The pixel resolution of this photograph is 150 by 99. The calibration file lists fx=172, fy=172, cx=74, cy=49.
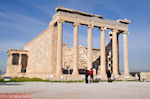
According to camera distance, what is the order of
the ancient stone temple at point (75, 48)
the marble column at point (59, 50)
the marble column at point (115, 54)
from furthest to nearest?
1. the marble column at point (115, 54)
2. the ancient stone temple at point (75, 48)
3. the marble column at point (59, 50)

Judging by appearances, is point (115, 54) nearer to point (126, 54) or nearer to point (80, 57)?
point (126, 54)

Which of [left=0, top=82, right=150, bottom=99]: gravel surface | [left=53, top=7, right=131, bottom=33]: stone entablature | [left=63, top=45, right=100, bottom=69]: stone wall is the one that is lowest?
[left=0, top=82, right=150, bottom=99]: gravel surface

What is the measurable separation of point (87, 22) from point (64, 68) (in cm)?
1473

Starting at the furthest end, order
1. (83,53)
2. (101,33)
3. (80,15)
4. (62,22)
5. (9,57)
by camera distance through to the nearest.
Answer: (9,57), (83,53), (101,33), (80,15), (62,22)

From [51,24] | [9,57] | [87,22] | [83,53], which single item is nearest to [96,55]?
[83,53]

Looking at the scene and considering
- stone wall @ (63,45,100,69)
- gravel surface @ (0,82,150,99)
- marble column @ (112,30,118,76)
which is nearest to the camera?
gravel surface @ (0,82,150,99)

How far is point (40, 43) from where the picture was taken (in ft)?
138

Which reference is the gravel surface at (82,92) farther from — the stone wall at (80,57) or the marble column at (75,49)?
the stone wall at (80,57)

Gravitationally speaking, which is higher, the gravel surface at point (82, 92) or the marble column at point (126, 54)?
the marble column at point (126, 54)

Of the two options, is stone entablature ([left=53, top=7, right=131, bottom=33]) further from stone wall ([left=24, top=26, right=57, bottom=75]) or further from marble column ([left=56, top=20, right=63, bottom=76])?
stone wall ([left=24, top=26, right=57, bottom=75])

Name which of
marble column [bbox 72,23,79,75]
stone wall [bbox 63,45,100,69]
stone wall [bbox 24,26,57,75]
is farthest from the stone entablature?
stone wall [bbox 63,45,100,69]

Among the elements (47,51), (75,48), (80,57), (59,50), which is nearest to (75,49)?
(75,48)

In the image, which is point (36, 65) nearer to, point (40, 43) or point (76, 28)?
point (40, 43)

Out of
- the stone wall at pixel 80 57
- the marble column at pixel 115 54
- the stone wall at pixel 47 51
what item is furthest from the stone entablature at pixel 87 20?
the stone wall at pixel 80 57
